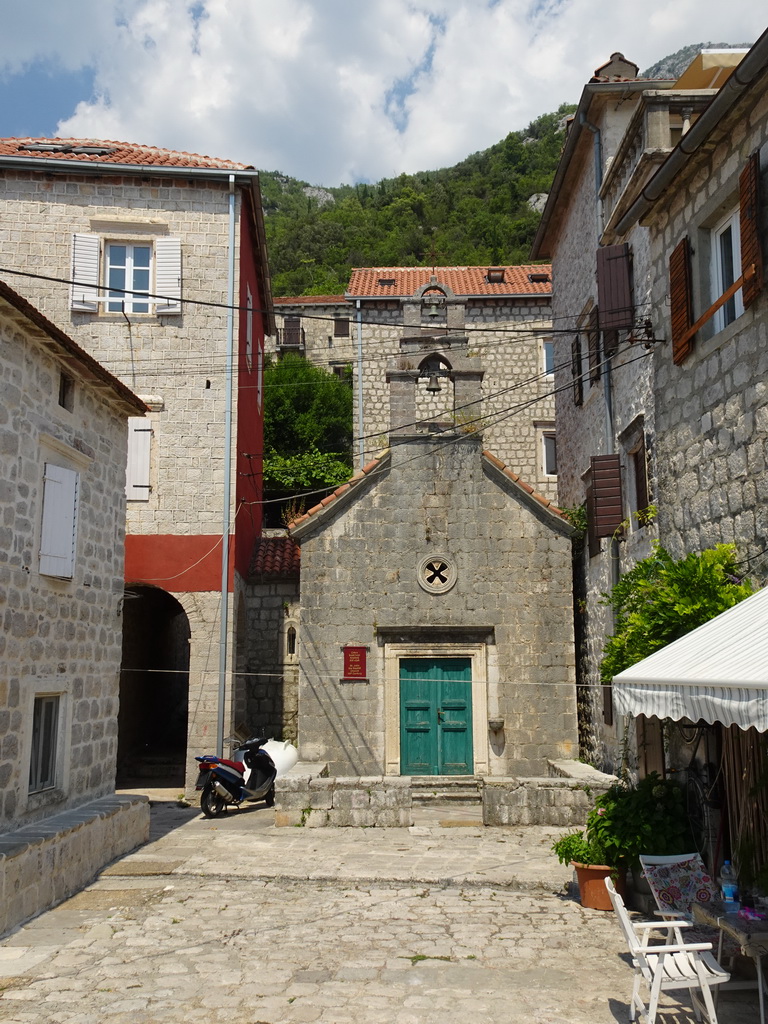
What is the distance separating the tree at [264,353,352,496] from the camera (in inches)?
1199

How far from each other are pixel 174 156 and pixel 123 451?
28.0 ft

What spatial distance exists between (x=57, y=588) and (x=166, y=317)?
8.13 metres

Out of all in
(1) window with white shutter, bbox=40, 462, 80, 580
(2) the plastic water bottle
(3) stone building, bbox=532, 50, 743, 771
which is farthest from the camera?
(3) stone building, bbox=532, 50, 743, 771

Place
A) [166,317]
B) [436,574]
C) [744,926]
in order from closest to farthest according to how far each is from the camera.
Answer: [744,926], [436,574], [166,317]

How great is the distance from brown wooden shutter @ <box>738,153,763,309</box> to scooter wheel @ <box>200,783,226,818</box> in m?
9.94

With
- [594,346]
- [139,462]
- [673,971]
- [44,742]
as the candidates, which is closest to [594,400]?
[594,346]

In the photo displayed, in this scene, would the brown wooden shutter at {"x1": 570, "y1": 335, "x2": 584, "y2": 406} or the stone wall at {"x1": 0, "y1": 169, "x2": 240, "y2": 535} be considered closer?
the brown wooden shutter at {"x1": 570, "y1": 335, "x2": 584, "y2": 406}

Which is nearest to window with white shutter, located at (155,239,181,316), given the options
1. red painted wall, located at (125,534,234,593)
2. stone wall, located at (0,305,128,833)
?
red painted wall, located at (125,534,234,593)

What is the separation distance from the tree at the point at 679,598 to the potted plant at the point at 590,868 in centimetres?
160

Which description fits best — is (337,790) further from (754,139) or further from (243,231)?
(243,231)

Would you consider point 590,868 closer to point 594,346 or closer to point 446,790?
point 446,790

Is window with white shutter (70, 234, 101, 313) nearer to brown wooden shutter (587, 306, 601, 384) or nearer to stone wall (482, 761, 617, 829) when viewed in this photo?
brown wooden shutter (587, 306, 601, 384)

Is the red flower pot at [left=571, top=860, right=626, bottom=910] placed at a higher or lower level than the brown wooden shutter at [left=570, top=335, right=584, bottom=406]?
lower

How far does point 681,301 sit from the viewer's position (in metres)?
8.46
